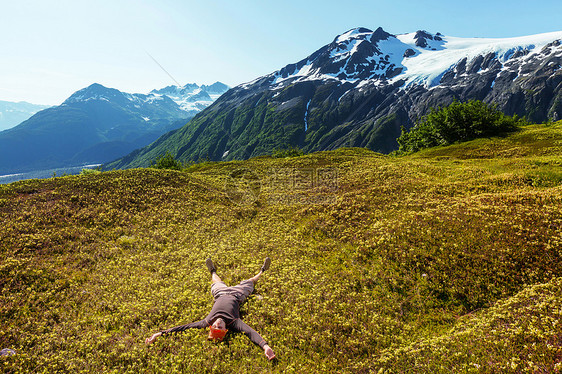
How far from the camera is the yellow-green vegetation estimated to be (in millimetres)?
10953

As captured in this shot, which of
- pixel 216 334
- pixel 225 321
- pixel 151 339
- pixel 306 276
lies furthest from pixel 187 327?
pixel 306 276

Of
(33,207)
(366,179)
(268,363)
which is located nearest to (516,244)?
(268,363)

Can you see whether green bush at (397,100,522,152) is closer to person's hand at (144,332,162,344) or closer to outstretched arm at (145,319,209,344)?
outstretched arm at (145,319,209,344)

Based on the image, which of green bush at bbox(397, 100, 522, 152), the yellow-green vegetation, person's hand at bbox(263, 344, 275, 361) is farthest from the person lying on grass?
green bush at bbox(397, 100, 522, 152)

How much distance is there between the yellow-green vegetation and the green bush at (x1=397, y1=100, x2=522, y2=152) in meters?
30.8

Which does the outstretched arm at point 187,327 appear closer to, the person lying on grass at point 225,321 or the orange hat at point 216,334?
the person lying on grass at point 225,321

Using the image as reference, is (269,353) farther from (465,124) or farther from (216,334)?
(465,124)

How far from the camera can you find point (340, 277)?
16.8 metres

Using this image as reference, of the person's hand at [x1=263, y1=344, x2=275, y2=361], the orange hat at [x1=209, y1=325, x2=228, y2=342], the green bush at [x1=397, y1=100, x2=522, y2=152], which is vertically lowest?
the person's hand at [x1=263, y1=344, x2=275, y2=361]

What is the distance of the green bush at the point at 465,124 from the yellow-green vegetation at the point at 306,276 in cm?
A: 3081

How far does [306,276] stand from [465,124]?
202 ft

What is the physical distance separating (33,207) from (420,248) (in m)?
34.0

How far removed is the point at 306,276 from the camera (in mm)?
17156

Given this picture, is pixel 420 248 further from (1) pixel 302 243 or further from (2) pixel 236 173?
(2) pixel 236 173
